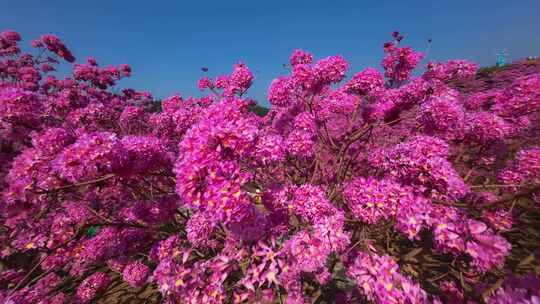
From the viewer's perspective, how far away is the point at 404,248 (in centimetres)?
538

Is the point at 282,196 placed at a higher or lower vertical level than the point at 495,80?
lower

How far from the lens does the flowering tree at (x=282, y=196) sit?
78.5 inches

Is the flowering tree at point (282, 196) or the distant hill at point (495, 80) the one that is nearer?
the flowering tree at point (282, 196)

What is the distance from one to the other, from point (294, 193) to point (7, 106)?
172 inches

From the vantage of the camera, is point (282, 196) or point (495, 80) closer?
point (282, 196)

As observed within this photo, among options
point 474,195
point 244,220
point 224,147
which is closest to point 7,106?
point 224,147

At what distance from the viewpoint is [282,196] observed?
2.75m

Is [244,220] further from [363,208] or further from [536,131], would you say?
[536,131]

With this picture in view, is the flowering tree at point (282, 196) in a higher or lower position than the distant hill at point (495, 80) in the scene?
lower

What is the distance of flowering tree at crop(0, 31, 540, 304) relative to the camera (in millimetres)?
1994

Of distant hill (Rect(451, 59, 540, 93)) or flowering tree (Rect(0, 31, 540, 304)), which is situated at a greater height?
distant hill (Rect(451, 59, 540, 93))

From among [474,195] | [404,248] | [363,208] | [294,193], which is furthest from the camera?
[404,248]

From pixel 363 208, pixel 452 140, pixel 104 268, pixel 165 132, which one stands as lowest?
pixel 104 268

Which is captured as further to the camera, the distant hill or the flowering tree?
the distant hill
